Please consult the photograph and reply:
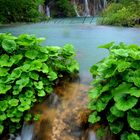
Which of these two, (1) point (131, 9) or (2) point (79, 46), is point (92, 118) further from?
(1) point (131, 9)

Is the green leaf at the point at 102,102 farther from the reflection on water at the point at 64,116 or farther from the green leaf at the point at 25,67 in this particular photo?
the green leaf at the point at 25,67

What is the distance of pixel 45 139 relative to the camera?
11.8 ft

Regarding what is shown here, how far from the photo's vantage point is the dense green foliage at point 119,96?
3.04 meters

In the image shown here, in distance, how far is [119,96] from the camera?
313cm

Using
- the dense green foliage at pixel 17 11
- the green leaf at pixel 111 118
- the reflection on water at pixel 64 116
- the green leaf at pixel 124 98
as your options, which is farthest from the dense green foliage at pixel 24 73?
the dense green foliage at pixel 17 11

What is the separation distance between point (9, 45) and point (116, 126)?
6.36 ft

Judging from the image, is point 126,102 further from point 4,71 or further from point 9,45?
point 9,45

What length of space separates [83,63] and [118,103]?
2.66 m

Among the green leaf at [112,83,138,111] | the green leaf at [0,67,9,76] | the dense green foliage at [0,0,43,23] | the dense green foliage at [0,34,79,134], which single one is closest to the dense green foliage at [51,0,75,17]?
the dense green foliage at [0,0,43,23]

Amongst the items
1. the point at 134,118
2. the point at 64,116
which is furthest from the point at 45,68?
the point at 134,118

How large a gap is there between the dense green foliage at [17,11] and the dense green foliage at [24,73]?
12.6 m

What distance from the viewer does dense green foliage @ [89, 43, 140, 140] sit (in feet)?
9.98

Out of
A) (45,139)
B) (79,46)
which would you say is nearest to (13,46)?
(45,139)

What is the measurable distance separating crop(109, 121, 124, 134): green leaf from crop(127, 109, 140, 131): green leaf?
0.15 m
